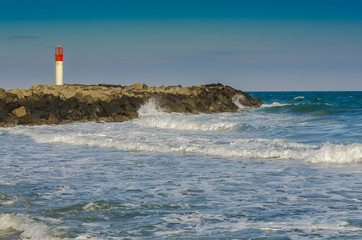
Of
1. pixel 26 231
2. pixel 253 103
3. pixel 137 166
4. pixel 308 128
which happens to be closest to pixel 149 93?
pixel 253 103

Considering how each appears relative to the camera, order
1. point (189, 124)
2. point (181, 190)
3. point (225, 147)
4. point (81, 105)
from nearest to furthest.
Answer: point (181, 190) → point (225, 147) → point (189, 124) → point (81, 105)

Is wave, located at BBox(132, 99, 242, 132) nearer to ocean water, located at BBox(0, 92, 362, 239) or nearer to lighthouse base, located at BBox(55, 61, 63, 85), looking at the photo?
ocean water, located at BBox(0, 92, 362, 239)

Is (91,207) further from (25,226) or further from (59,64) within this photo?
(59,64)

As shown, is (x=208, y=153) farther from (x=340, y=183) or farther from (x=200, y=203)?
(x=200, y=203)

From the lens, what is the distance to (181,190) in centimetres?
689

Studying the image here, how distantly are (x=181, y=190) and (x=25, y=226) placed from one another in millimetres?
2509

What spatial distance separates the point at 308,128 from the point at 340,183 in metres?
9.98

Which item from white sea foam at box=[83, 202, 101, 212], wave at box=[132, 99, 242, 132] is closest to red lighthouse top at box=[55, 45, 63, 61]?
wave at box=[132, 99, 242, 132]

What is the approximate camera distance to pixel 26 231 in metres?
4.83

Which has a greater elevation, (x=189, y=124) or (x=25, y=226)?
(x=189, y=124)

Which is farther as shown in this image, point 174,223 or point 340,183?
point 340,183

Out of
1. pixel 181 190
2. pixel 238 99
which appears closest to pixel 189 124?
pixel 181 190

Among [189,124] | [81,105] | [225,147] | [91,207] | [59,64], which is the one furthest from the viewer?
[59,64]

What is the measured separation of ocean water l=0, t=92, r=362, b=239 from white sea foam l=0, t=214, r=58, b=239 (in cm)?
1
